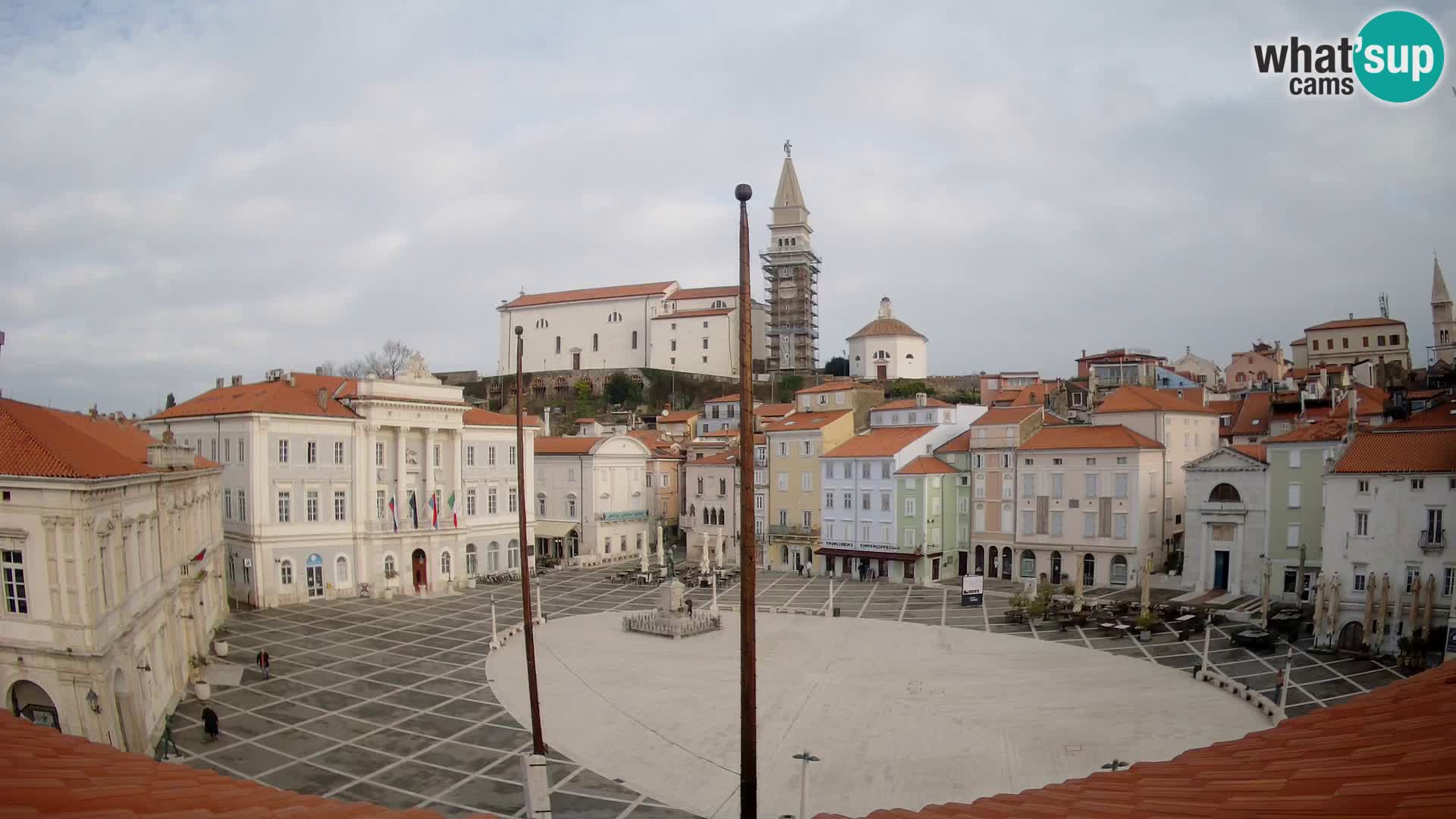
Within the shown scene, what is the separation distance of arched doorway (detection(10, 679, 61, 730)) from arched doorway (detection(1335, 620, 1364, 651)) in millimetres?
42096

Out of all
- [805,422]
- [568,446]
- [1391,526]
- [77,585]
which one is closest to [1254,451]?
[1391,526]

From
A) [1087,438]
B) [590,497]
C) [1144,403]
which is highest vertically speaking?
[1144,403]

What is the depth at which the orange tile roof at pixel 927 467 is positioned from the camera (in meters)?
57.9

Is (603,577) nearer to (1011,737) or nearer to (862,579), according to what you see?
(862,579)

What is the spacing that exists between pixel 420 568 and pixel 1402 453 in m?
50.1

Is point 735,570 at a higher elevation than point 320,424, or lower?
lower

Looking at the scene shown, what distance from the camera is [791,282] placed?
121 metres

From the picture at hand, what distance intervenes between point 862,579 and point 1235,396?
4350cm

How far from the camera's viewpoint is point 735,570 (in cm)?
6116

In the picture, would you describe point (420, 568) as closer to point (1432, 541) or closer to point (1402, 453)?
point (1402, 453)

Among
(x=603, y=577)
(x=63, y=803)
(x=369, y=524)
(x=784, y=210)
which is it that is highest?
(x=784, y=210)

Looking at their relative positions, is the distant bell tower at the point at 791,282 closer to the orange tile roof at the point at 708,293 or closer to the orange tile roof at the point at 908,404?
the orange tile roof at the point at 708,293

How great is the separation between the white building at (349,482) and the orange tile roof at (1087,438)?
34692 millimetres

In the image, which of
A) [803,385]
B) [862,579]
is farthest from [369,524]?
[803,385]
